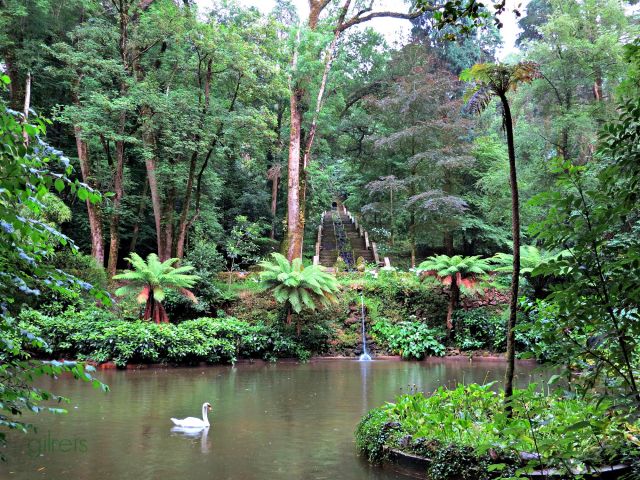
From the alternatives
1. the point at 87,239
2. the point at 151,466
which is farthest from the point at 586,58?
the point at 87,239

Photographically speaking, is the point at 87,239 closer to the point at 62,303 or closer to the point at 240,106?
the point at 62,303

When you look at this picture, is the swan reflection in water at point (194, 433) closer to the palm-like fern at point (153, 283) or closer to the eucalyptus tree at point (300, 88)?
the palm-like fern at point (153, 283)

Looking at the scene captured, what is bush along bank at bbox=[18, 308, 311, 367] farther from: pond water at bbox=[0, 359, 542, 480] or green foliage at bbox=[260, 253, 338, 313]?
green foliage at bbox=[260, 253, 338, 313]

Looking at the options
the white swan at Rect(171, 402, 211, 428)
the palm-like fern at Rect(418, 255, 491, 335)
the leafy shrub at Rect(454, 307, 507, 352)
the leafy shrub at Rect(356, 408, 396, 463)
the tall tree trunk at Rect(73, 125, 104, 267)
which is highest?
the tall tree trunk at Rect(73, 125, 104, 267)

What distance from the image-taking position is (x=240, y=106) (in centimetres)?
1972

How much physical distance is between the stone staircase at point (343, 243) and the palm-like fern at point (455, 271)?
18.9 feet

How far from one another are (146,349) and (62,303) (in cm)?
413

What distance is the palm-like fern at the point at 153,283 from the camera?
1349 cm

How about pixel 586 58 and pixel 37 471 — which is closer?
pixel 37 471

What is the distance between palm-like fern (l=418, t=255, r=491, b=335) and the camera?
14.7 meters

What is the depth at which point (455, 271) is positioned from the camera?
48.5ft

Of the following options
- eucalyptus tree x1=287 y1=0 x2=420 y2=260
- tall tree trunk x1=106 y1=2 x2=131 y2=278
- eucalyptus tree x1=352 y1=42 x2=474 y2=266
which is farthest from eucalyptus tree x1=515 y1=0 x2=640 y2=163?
tall tree trunk x1=106 y1=2 x2=131 y2=278

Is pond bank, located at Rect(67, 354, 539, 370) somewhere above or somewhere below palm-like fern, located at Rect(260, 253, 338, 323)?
below

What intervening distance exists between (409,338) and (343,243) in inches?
460
